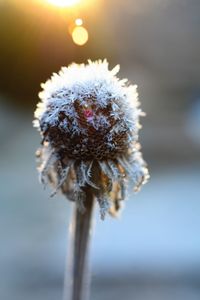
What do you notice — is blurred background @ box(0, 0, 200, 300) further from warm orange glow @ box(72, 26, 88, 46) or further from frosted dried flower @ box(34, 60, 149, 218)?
frosted dried flower @ box(34, 60, 149, 218)

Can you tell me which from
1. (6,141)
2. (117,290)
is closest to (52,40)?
(117,290)

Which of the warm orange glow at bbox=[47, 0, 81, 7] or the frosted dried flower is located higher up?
the warm orange glow at bbox=[47, 0, 81, 7]

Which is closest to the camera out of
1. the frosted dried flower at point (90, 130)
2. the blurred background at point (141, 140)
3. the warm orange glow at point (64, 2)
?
the frosted dried flower at point (90, 130)

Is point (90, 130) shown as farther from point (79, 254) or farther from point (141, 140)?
point (141, 140)

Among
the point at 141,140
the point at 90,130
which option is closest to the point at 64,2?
the point at 90,130

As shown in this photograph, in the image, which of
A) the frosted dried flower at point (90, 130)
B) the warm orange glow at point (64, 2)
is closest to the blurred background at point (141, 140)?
the warm orange glow at point (64, 2)

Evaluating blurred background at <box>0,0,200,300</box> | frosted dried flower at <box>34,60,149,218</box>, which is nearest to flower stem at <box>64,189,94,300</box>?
frosted dried flower at <box>34,60,149,218</box>

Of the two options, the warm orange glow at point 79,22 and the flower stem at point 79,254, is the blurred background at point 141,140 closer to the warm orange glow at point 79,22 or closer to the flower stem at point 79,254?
the warm orange glow at point 79,22
